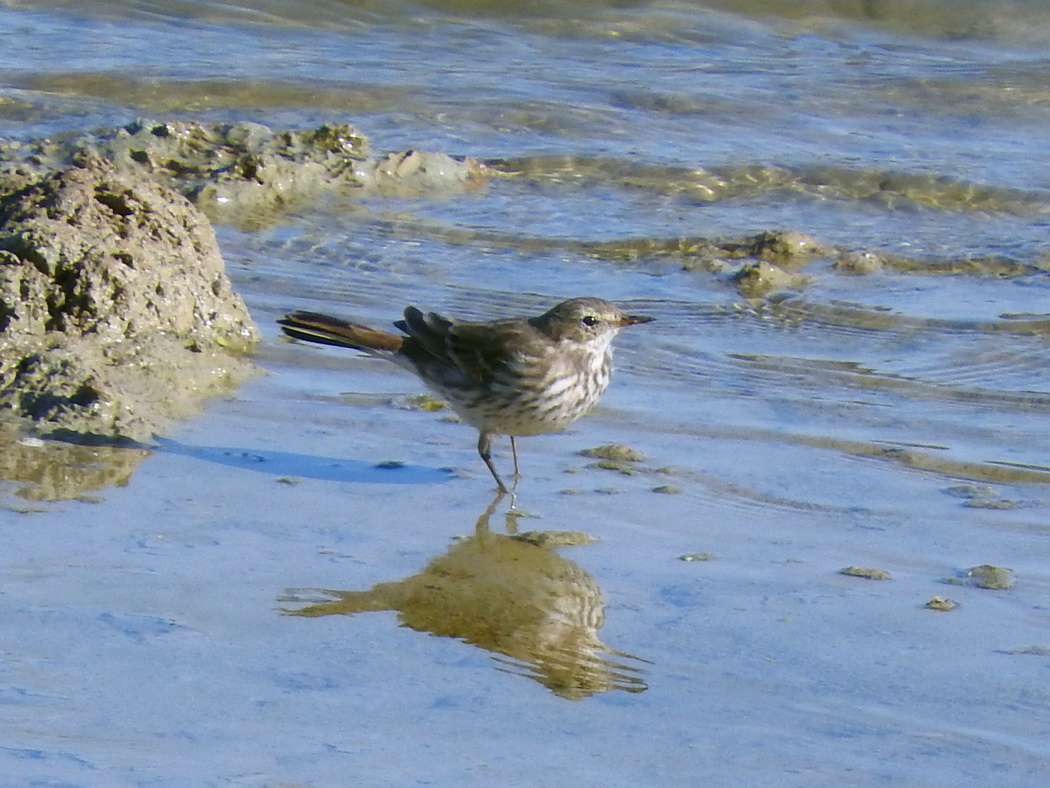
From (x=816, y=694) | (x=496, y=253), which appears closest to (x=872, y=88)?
(x=496, y=253)

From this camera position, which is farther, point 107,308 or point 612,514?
point 107,308

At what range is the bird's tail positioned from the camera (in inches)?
267

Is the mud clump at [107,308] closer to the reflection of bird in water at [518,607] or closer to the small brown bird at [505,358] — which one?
the small brown bird at [505,358]

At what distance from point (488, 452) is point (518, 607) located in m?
1.58

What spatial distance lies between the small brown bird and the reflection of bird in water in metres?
0.78

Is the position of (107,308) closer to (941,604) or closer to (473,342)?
(473,342)

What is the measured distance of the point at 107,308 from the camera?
680cm

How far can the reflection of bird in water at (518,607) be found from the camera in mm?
4297

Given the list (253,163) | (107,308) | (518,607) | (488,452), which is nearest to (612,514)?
(488,452)

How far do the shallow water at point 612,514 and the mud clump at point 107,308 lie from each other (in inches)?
10.6

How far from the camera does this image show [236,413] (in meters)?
6.66

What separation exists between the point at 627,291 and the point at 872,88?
641 cm

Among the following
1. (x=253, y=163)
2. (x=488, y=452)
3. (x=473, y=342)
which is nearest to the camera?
(x=488, y=452)

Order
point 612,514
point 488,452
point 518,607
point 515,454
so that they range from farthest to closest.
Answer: point 515,454 < point 488,452 < point 612,514 < point 518,607
